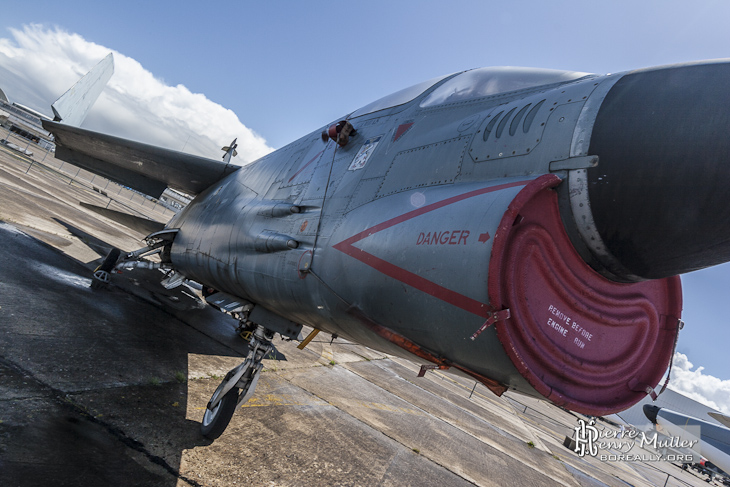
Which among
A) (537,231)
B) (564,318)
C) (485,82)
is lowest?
(564,318)

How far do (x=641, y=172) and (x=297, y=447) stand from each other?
484cm

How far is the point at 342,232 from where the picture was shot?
9.46 feet

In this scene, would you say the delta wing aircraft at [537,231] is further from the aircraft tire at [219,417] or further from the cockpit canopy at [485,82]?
the aircraft tire at [219,417]

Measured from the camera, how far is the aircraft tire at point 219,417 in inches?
164

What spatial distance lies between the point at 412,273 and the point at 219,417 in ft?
11.0

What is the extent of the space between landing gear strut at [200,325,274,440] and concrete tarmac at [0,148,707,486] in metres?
0.19

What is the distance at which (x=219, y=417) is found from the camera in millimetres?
4176

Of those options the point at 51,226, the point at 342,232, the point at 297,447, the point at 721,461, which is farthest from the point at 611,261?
the point at 721,461

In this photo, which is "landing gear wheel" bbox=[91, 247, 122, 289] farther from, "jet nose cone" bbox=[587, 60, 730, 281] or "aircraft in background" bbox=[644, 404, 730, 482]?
"aircraft in background" bbox=[644, 404, 730, 482]

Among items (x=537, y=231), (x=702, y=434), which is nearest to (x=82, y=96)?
(x=537, y=231)

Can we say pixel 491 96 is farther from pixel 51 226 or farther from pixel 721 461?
pixel 721 461

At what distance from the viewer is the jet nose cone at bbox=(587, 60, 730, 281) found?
161cm

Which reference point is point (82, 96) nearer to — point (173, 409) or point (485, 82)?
point (173, 409)

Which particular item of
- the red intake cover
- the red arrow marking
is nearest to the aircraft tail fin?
the red arrow marking
